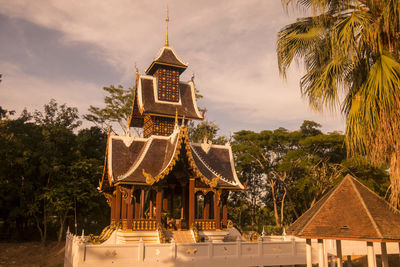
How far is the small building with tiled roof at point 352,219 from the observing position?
27.5ft

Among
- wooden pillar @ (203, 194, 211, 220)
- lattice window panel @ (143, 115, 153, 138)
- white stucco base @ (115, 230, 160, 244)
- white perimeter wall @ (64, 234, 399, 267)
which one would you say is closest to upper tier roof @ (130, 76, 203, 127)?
lattice window panel @ (143, 115, 153, 138)

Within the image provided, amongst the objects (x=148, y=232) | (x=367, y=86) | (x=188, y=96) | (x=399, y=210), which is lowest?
(x=148, y=232)

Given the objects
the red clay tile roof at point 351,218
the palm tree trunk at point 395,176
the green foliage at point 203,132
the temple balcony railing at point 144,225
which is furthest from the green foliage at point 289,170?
the palm tree trunk at point 395,176

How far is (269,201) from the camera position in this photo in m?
38.5

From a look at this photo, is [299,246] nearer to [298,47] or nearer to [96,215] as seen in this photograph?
[298,47]

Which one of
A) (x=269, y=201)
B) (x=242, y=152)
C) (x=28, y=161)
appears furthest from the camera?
(x=269, y=201)

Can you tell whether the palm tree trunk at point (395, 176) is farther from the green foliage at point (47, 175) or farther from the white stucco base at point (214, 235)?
the green foliage at point (47, 175)

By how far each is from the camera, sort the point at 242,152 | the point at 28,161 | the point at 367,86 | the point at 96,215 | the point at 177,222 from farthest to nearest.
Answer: the point at 242,152 → the point at 96,215 → the point at 28,161 → the point at 177,222 → the point at 367,86

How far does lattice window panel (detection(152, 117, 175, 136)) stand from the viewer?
21.0m

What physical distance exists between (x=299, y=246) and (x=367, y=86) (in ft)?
33.2

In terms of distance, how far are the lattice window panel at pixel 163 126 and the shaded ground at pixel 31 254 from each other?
12.6 m

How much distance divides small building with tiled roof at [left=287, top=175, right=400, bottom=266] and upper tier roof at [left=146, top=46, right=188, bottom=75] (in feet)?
47.8

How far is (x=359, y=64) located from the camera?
940cm

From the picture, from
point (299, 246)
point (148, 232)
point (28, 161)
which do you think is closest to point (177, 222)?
point (148, 232)
